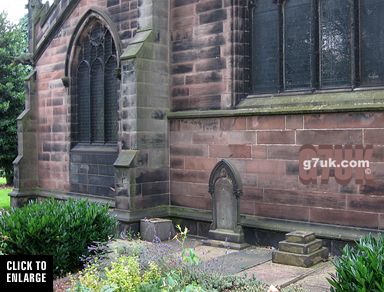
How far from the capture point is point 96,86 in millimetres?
13711

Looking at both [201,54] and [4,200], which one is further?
[4,200]

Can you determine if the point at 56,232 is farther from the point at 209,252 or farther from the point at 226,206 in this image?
the point at 226,206

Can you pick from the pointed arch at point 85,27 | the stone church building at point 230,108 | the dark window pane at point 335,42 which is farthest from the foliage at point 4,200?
the dark window pane at point 335,42

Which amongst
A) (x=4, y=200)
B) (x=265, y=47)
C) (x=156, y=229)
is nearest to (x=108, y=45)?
(x=265, y=47)

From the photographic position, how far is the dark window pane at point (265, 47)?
10000 mm

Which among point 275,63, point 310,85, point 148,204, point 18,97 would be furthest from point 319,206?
point 18,97

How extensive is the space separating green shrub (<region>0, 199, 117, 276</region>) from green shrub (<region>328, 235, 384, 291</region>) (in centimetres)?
419

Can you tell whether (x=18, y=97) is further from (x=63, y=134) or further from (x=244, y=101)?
(x=244, y=101)

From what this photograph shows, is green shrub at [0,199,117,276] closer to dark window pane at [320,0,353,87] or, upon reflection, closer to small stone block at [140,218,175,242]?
small stone block at [140,218,175,242]

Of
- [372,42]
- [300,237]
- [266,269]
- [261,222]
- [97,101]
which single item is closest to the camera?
[266,269]

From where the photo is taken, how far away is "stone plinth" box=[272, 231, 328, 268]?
7.75 m

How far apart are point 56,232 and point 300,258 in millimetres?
3786

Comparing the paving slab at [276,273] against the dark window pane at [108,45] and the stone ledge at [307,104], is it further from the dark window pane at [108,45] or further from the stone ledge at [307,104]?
the dark window pane at [108,45]

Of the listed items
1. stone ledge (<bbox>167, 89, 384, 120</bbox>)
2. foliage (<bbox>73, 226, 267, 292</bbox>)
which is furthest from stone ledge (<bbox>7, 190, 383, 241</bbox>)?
foliage (<bbox>73, 226, 267, 292</bbox>)
